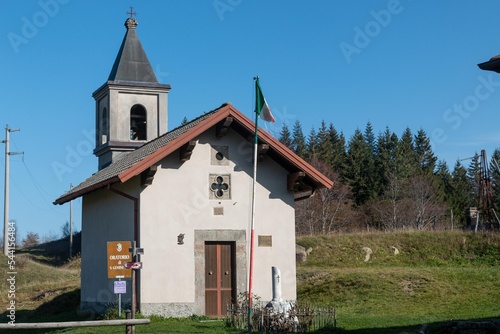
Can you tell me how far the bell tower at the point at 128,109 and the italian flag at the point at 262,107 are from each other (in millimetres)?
9489

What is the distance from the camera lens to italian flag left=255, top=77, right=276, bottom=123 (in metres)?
20.9

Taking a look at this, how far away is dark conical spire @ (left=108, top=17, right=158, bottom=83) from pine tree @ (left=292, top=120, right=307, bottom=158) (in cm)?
4639

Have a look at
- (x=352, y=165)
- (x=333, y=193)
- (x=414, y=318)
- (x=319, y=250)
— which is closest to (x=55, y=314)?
(x=319, y=250)

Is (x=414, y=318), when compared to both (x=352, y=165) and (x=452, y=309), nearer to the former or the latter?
Answer: (x=452, y=309)

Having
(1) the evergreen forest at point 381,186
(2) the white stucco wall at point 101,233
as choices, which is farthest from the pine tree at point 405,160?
(2) the white stucco wall at point 101,233

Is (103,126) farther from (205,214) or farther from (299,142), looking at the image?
(299,142)

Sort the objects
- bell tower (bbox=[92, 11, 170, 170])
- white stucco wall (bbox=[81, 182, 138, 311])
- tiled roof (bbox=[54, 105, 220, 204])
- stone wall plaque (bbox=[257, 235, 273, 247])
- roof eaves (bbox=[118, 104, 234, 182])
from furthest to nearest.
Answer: bell tower (bbox=[92, 11, 170, 170]) → stone wall plaque (bbox=[257, 235, 273, 247]) → white stucco wall (bbox=[81, 182, 138, 311]) → tiled roof (bbox=[54, 105, 220, 204]) → roof eaves (bbox=[118, 104, 234, 182])

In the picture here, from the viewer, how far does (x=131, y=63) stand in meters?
30.8

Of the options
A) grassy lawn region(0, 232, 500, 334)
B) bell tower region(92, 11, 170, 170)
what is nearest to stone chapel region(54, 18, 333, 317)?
grassy lawn region(0, 232, 500, 334)

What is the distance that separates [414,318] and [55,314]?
14.5 meters

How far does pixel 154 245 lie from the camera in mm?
23219

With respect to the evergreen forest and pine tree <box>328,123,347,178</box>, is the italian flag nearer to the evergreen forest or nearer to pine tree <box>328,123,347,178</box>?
the evergreen forest

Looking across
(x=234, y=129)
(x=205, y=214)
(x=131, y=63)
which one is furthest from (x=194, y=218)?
(x=131, y=63)

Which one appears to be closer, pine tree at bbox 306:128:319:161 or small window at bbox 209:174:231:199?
small window at bbox 209:174:231:199
